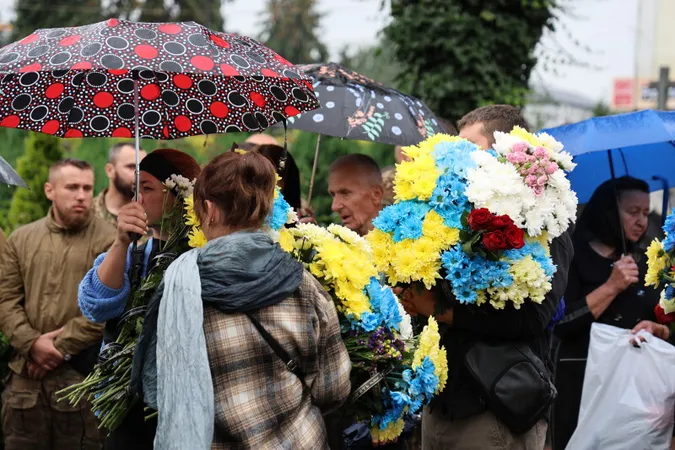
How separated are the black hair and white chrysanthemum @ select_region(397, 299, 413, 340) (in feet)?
8.17

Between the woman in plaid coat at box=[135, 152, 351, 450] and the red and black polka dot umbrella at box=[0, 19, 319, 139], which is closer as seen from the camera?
the woman in plaid coat at box=[135, 152, 351, 450]

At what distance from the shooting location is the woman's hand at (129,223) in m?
3.79

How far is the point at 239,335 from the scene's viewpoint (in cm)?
329

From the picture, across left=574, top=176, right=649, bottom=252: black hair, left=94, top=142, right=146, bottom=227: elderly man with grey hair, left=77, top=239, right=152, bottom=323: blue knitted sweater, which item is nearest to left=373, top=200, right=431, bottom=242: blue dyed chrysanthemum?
left=77, top=239, right=152, bottom=323: blue knitted sweater

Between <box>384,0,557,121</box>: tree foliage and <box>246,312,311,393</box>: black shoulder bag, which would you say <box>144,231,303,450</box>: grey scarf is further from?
<box>384,0,557,121</box>: tree foliage

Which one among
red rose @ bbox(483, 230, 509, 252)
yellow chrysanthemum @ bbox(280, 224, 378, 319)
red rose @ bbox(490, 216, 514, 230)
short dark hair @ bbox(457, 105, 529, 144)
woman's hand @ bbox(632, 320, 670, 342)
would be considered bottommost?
woman's hand @ bbox(632, 320, 670, 342)

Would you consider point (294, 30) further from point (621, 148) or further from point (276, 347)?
point (276, 347)

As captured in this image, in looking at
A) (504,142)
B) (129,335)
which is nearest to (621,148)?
(504,142)

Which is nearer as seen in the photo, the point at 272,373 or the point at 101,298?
the point at 272,373

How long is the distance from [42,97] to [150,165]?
1.88 feet

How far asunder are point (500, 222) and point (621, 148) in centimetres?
297

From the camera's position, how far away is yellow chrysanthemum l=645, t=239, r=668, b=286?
499cm

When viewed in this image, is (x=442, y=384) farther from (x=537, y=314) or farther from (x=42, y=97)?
(x=42, y=97)

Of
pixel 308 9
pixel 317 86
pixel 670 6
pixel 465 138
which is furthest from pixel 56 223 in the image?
pixel 670 6
